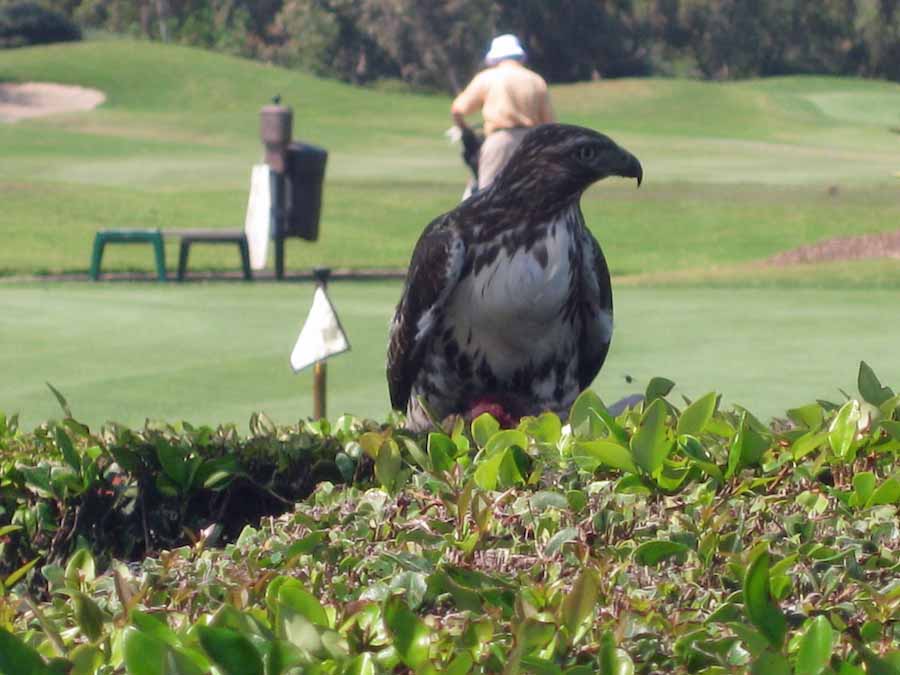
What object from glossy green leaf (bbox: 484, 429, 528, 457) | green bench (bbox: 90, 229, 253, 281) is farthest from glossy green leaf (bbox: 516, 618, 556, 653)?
green bench (bbox: 90, 229, 253, 281)

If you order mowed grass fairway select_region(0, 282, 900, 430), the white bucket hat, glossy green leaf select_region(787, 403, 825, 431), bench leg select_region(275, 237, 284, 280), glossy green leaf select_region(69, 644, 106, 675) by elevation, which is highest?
glossy green leaf select_region(69, 644, 106, 675)

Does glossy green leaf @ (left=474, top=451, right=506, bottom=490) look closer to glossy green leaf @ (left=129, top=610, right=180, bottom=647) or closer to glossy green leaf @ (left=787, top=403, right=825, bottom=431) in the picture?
glossy green leaf @ (left=787, top=403, right=825, bottom=431)

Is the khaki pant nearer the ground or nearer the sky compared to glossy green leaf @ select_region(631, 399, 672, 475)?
nearer the ground

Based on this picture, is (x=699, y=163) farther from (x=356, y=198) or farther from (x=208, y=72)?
(x=208, y=72)

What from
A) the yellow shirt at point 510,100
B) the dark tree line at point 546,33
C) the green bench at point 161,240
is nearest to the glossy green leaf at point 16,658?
the yellow shirt at point 510,100

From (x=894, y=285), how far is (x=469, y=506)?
466 inches

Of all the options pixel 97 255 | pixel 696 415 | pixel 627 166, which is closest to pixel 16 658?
pixel 696 415

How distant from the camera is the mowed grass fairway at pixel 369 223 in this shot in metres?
8.89

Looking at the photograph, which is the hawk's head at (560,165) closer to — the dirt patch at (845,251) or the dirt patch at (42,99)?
the dirt patch at (845,251)

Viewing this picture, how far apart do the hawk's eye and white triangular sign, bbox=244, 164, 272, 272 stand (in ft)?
48.5

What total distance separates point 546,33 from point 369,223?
44900 mm

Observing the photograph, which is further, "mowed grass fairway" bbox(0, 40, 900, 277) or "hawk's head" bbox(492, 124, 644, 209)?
"mowed grass fairway" bbox(0, 40, 900, 277)

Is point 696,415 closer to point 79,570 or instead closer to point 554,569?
point 554,569

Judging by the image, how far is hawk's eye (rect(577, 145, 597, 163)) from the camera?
16.9 feet
